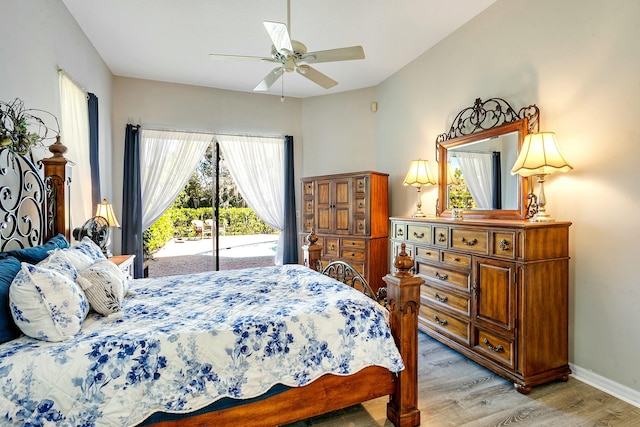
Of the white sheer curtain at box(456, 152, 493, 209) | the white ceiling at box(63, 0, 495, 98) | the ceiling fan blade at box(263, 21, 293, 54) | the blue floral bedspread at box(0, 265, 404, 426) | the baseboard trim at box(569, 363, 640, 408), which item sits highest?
the white ceiling at box(63, 0, 495, 98)

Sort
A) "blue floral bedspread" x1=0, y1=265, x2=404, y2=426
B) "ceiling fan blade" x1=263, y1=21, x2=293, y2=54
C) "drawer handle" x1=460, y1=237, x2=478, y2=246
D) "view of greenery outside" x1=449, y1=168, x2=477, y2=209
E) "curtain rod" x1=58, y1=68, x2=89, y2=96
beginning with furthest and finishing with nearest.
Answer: "view of greenery outside" x1=449, y1=168, x2=477, y2=209
"curtain rod" x1=58, y1=68, x2=89, y2=96
"drawer handle" x1=460, y1=237, x2=478, y2=246
"ceiling fan blade" x1=263, y1=21, x2=293, y2=54
"blue floral bedspread" x1=0, y1=265, x2=404, y2=426

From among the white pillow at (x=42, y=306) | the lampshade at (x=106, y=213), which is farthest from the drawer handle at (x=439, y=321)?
the lampshade at (x=106, y=213)

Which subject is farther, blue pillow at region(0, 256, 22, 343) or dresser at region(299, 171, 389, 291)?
dresser at region(299, 171, 389, 291)

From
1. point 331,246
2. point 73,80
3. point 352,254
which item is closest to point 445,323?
point 352,254

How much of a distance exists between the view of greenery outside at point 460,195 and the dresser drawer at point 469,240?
2.01 feet

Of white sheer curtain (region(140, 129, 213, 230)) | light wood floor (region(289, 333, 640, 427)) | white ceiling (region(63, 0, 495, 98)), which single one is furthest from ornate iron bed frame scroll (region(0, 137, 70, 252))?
light wood floor (region(289, 333, 640, 427))

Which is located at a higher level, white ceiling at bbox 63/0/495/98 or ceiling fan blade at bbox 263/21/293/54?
white ceiling at bbox 63/0/495/98

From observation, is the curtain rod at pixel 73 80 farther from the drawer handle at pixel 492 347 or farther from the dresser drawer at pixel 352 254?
the drawer handle at pixel 492 347

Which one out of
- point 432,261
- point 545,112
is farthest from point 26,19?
point 545,112

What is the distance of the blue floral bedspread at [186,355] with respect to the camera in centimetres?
123

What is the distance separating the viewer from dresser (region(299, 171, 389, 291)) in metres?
4.17

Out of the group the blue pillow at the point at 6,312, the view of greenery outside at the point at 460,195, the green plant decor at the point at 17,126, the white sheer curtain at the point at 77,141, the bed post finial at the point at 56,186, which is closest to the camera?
the blue pillow at the point at 6,312

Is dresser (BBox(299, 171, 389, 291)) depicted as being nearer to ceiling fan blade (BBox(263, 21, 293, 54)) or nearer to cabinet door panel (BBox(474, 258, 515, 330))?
cabinet door panel (BBox(474, 258, 515, 330))

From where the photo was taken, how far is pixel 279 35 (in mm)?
2137
